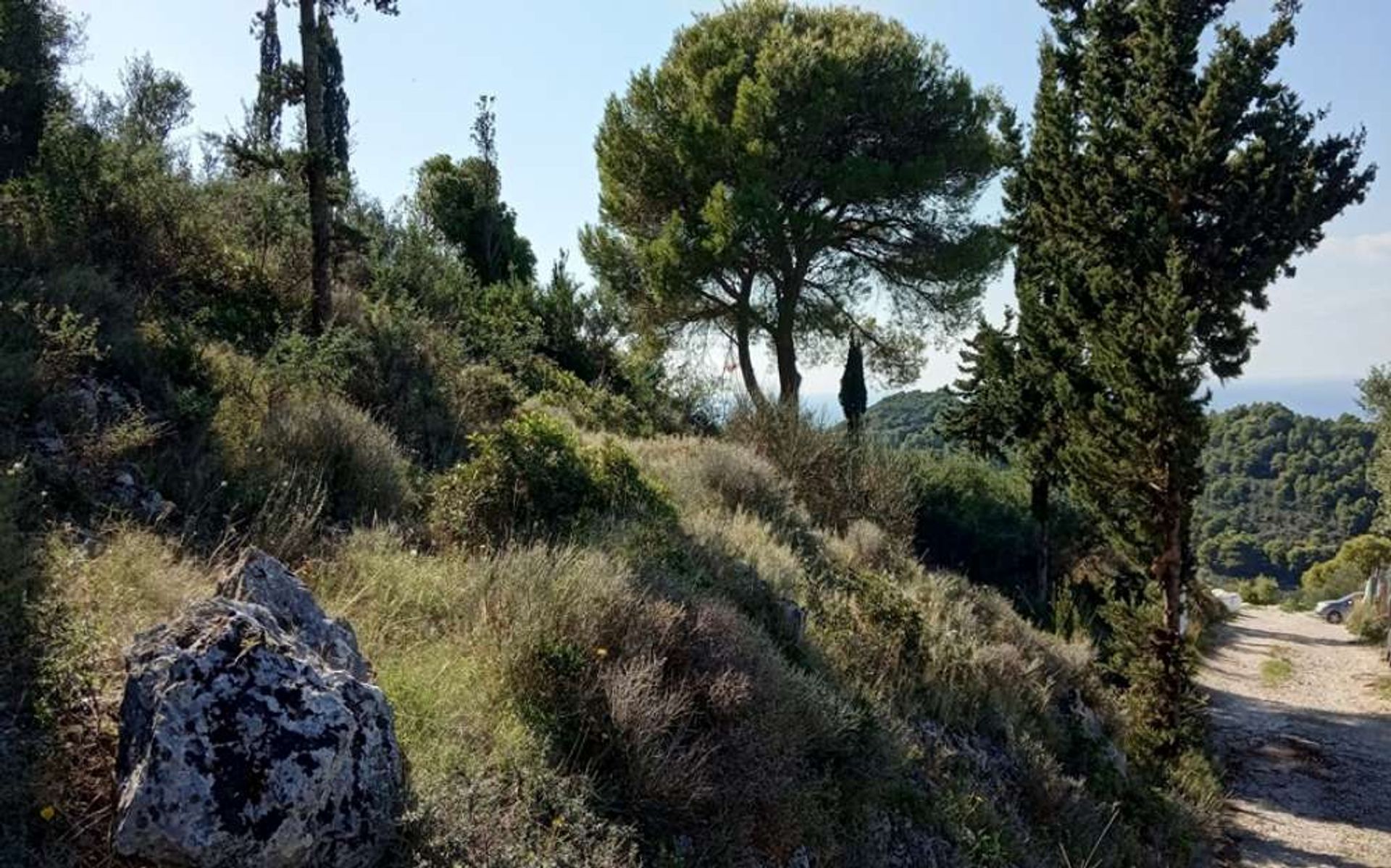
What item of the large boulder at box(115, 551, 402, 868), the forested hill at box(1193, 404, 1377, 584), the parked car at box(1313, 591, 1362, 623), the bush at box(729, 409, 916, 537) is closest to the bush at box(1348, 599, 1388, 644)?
the parked car at box(1313, 591, 1362, 623)

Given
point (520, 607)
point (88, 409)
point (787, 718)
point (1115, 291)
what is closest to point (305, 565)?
point (520, 607)

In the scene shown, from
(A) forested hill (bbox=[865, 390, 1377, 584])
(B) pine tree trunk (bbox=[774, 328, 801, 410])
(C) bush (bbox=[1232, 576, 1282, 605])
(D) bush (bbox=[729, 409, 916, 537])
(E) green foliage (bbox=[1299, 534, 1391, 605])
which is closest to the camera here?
(D) bush (bbox=[729, 409, 916, 537])

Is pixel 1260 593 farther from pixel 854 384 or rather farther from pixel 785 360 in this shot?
pixel 785 360

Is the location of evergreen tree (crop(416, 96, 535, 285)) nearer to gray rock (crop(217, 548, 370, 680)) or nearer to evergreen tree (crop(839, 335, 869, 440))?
evergreen tree (crop(839, 335, 869, 440))

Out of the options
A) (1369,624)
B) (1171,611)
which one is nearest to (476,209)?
(1171,611)

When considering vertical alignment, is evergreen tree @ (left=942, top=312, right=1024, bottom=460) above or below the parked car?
above

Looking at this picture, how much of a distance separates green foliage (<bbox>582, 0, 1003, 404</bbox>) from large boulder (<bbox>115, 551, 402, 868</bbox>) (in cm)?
1407

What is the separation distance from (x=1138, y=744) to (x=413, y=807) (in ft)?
31.5

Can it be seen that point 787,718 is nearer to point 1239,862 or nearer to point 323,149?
point 1239,862

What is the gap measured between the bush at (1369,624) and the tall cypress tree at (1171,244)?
10835 millimetres

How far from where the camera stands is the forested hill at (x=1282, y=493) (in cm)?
6059

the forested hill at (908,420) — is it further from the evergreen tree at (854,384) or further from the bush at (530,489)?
the bush at (530,489)

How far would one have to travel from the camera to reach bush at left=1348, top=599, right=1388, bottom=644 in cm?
1966

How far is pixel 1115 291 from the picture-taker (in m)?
11.5
